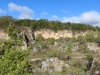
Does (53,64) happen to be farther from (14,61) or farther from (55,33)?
(55,33)

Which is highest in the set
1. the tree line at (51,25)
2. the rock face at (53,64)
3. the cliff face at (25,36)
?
the tree line at (51,25)

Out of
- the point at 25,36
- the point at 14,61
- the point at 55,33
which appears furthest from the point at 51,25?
the point at 14,61

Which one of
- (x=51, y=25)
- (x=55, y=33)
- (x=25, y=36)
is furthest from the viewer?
(x=51, y=25)

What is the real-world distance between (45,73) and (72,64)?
7590 mm

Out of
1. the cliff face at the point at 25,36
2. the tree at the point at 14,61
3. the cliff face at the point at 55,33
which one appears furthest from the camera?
the cliff face at the point at 55,33

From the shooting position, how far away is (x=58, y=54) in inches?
1693

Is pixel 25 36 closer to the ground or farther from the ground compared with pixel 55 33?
closer to the ground

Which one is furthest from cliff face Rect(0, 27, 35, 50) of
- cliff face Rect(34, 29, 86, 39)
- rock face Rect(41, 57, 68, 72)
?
cliff face Rect(34, 29, 86, 39)

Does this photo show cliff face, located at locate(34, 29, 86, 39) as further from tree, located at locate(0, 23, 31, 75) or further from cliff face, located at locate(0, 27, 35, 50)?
tree, located at locate(0, 23, 31, 75)

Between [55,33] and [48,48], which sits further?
[55,33]

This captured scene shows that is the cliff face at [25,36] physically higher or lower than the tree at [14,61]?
higher

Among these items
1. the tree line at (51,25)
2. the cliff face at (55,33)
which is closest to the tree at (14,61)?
the tree line at (51,25)

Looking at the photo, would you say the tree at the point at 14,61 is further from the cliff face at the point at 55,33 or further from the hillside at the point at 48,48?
the cliff face at the point at 55,33

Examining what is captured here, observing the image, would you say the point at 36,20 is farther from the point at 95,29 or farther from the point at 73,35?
the point at 95,29
